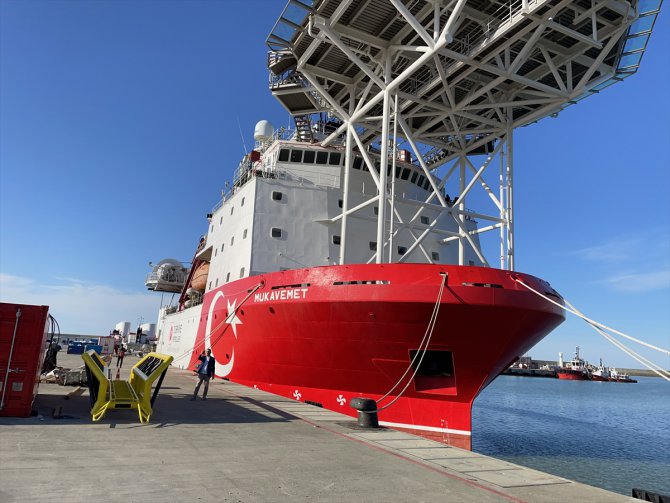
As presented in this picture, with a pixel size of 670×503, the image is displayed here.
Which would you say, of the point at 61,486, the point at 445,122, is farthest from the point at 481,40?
the point at 61,486

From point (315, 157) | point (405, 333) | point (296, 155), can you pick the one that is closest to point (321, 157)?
point (315, 157)

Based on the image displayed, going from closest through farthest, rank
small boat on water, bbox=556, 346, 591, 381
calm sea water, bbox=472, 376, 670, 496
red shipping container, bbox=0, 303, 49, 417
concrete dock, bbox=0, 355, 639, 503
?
concrete dock, bbox=0, 355, 639, 503 → red shipping container, bbox=0, 303, 49, 417 → calm sea water, bbox=472, 376, 670, 496 → small boat on water, bbox=556, 346, 591, 381

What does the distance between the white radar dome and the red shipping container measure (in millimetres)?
21281

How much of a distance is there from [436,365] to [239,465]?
8132 mm

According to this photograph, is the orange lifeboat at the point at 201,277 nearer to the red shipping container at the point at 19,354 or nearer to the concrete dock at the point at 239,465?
the concrete dock at the point at 239,465

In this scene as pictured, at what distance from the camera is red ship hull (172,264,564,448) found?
11797 millimetres

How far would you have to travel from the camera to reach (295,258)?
18.2m

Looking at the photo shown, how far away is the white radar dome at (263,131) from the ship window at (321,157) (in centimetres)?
857

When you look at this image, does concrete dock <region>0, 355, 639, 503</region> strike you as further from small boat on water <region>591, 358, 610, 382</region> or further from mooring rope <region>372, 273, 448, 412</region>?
small boat on water <region>591, 358, 610, 382</region>

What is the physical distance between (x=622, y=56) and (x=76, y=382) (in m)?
20.8

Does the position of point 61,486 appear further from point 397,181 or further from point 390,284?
point 397,181

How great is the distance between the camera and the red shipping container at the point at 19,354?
26.1 ft

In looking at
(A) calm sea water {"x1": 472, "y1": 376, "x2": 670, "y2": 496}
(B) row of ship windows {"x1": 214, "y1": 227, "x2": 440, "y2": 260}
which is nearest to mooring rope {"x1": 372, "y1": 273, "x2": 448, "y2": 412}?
(A) calm sea water {"x1": 472, "y1": 376, "x2": 670, "y2": 496}

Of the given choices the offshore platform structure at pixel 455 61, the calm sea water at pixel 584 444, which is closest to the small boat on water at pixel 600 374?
the calm sea water at pixel 584 444
